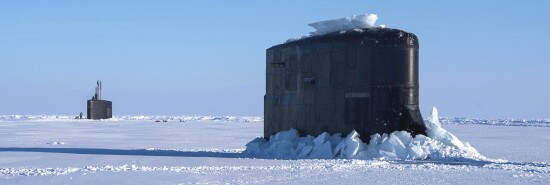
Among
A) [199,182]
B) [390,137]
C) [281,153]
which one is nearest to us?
[199,182]

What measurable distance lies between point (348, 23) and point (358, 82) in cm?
176

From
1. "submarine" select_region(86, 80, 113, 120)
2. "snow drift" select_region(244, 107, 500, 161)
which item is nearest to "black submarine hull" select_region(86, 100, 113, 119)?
"submarine" select_region(86, 80, 113, 120)

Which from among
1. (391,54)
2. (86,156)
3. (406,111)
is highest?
(391,54)

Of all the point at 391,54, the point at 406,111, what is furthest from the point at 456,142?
the point at 391,54

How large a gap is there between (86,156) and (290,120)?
457 cm

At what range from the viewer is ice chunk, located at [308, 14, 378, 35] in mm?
16312

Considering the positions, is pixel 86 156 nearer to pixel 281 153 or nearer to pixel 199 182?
pixel 281 153

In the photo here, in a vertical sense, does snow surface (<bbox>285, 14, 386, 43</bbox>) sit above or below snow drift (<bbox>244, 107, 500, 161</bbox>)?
above

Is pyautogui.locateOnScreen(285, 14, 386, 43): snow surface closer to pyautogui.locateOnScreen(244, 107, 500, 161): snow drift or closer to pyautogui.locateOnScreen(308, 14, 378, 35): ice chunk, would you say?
pyautogui.locateOnScreen(308, 14, 378, 35): ice chunk

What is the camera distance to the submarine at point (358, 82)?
1507cm

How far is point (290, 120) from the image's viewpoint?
1712 centimetres

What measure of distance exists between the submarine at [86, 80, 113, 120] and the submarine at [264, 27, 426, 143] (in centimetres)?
5105

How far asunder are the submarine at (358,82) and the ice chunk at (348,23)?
1.57 feet

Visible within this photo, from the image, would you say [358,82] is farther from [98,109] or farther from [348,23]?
[98,109]
